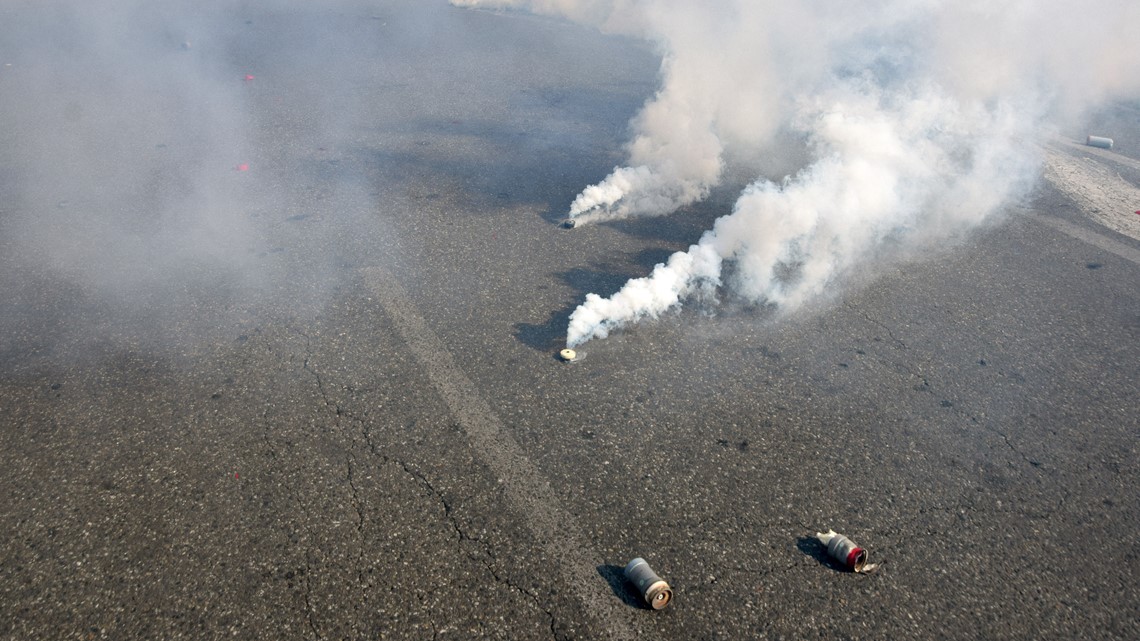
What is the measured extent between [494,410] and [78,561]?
176cm

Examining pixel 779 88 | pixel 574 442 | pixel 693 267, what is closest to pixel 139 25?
pixel 779 88

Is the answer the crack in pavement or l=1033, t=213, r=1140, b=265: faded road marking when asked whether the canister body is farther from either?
l=1033, t=213, r=1140, b=265: faded road marking

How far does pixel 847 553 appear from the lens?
A: 2.80m

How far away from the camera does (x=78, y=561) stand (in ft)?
8.91

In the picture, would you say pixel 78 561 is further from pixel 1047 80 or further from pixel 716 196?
pixel 1047 80

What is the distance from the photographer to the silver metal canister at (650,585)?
2.60 m


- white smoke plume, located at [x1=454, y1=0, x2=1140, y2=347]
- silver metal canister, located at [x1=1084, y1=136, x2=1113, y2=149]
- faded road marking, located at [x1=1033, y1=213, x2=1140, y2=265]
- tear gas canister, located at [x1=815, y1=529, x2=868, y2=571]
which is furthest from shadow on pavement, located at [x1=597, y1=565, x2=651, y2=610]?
silver metal canister, located at [x1=1084, y1=136, x2=1113, y2=149]

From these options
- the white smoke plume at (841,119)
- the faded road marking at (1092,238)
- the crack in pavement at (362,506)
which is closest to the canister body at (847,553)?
the crack in pavement at (362,506)

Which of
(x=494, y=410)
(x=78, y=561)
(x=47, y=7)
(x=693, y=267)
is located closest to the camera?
(x=78, y=561)

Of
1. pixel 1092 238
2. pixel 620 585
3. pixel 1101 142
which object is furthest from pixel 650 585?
pixel 1101 142

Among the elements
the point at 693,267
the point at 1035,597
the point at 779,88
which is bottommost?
the point at 1035,597

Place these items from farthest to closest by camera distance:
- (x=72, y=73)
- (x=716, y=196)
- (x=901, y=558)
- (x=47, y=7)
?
(x=47, y=7) → (x=72, y=73) → (x=716, y=196) → (x=901, y=558)

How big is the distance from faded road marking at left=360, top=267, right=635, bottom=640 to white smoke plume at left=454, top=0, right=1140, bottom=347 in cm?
74

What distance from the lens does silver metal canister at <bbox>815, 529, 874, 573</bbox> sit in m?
2.79
